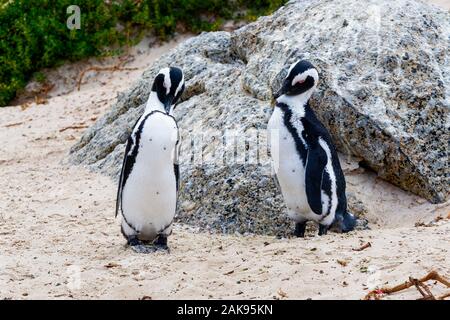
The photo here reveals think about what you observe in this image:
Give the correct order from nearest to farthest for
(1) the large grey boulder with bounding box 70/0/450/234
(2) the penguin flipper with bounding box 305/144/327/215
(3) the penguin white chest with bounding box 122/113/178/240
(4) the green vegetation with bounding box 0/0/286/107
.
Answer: (3) the penguin white chest with bounding box 122/113/178/240 → (2) the penguin flipper with bounding box 305/144/327/215 → (1) the large grey boulder with bounding box 70/0/450/234 → (4) the green vegetation with bounding box 0/0/286/107

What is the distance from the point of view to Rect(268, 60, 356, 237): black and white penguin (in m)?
5.01

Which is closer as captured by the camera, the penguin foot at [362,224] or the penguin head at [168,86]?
the penguin head at [168,86]

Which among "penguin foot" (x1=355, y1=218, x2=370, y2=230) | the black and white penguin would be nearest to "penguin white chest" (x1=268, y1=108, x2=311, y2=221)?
the black and white penguin

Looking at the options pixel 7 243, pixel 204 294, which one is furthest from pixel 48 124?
pixel 204 294

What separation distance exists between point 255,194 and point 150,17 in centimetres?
499

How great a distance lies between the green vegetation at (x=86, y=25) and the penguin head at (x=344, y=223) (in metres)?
4.91

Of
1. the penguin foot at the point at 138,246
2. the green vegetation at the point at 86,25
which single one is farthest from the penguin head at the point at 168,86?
the green vegetation at the point at 86,25

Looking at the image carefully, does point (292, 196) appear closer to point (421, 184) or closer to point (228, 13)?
point (421, 184)

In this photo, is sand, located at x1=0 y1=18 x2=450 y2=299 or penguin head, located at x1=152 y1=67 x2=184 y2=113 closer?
sand, located at x1=0 y1=18 x2=450 y2=299

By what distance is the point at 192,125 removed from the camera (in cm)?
609

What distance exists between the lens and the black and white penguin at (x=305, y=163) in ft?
16.4

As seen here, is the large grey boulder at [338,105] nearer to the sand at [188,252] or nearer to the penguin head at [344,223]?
the sand at [188,252]

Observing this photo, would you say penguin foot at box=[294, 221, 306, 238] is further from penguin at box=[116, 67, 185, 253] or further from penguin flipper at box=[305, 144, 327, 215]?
penguin at box=[116, 67, 185, 253]
